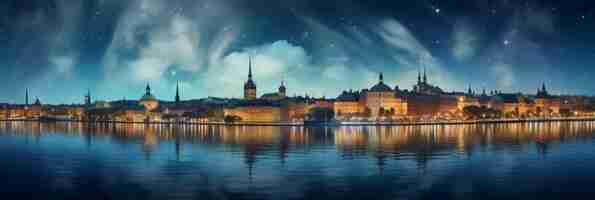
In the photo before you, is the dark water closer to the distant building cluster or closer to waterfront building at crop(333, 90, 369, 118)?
the distant building cluster

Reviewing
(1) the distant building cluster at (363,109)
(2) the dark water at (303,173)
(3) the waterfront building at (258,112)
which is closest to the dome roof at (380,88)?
(1) the distant building cluster at (363,109)

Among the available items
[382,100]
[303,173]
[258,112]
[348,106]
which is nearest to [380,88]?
[382,100]

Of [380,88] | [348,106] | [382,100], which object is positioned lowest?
[348,106]

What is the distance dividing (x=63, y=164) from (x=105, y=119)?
160454 mm

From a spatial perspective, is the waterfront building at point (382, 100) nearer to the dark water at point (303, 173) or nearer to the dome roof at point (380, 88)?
the dome roof at point (380, 88)

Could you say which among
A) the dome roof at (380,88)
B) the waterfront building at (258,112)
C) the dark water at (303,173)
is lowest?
the dark water at (303,173)

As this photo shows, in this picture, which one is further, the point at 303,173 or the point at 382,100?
the point at 382,100

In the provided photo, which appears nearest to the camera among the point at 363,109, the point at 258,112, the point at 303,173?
the point at 303,173

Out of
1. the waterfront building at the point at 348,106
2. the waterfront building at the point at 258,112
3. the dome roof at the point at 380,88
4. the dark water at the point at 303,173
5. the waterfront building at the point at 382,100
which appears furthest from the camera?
the dome roof at the point at 380,88

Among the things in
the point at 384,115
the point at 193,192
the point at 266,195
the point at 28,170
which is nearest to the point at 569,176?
the point at 266,195

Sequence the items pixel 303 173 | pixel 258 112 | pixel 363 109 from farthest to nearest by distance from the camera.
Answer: pixel 363 109 → pixel 258 112 → pixel 303 173

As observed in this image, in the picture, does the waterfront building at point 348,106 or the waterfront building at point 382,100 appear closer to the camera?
the waterfront building at point 382,100

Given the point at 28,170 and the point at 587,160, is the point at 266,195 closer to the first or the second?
the point at 28,170

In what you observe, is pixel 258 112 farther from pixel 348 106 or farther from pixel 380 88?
pixel 380 88
